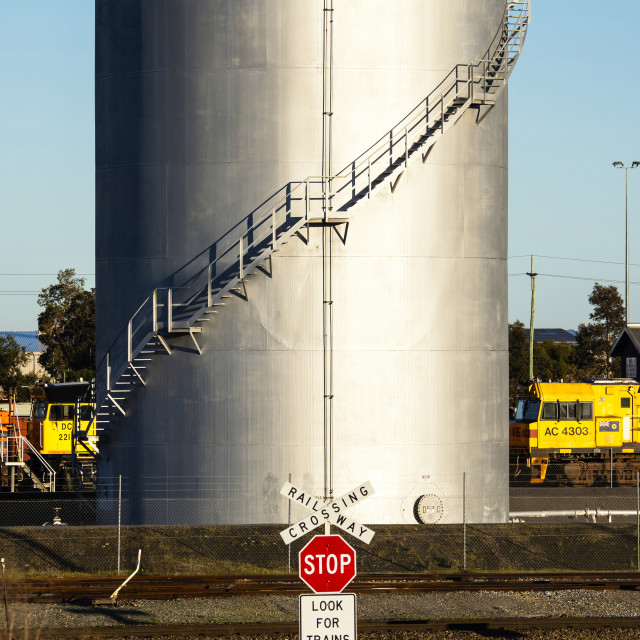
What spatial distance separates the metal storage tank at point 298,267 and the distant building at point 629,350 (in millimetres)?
38303

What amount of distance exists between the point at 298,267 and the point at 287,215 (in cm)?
124

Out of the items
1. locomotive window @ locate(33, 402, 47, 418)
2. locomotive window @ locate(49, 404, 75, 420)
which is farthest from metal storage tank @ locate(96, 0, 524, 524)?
locomotive window @ locate(33, 402, 47, 418)

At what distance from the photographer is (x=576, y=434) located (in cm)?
4059

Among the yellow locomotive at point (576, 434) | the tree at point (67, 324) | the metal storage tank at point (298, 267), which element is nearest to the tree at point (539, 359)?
the tree at point (67, 324)

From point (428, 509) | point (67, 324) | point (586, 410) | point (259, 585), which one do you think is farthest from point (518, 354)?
point (259, 585)

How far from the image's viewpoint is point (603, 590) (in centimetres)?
2044

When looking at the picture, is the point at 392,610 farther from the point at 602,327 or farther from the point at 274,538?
the point at 602,327

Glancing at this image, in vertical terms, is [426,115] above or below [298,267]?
above

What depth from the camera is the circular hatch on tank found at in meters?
26.0

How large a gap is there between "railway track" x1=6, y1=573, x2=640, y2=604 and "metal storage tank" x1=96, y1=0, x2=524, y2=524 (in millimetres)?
4474

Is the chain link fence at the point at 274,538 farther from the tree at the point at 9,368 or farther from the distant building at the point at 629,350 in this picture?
the tree at the point at 9,368

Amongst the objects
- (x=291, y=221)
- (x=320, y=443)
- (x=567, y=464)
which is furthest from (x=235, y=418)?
(x=567, y=464)

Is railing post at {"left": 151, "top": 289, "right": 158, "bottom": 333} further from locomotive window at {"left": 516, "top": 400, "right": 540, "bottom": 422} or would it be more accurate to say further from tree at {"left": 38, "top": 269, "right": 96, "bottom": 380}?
tree at {"left": 38, "top": 269, "right": 96, "bottom": 380}

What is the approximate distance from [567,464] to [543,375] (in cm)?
4719
